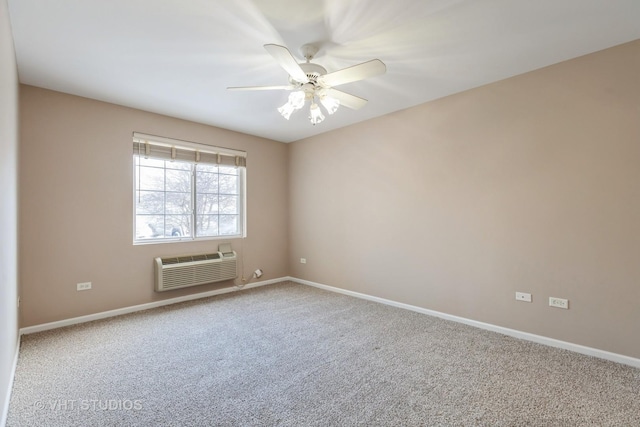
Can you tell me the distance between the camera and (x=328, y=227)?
481 cm

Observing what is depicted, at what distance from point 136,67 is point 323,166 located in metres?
2.82

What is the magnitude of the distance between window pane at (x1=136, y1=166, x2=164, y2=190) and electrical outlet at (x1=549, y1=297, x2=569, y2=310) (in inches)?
183

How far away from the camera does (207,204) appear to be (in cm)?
454

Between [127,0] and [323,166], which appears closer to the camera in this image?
[127,0]

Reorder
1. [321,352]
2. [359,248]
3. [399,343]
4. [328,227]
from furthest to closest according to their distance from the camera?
1. [328,227]
2. [359,248]
3. [399,343]
4. [321,352]

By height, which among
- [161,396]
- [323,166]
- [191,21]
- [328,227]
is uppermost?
[191,21]

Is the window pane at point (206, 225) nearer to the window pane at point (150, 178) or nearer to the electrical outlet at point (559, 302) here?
the window pane at point (150, 178)

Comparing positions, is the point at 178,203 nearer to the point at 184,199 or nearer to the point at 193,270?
the point at 184,199

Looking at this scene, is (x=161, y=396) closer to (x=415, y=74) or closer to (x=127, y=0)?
(x=127, y=0)

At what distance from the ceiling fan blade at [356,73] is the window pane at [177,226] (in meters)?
2.95

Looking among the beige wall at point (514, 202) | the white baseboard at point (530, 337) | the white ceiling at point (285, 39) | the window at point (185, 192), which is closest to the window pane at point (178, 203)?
the window at point (185, 192)

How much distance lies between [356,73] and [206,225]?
332 centimetres

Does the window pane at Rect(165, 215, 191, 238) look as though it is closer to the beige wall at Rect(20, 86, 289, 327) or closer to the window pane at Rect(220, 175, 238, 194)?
the beige wall at Rect(20, 86, 289, 327)

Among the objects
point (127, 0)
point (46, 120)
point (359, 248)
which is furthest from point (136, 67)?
point (359, 248)
